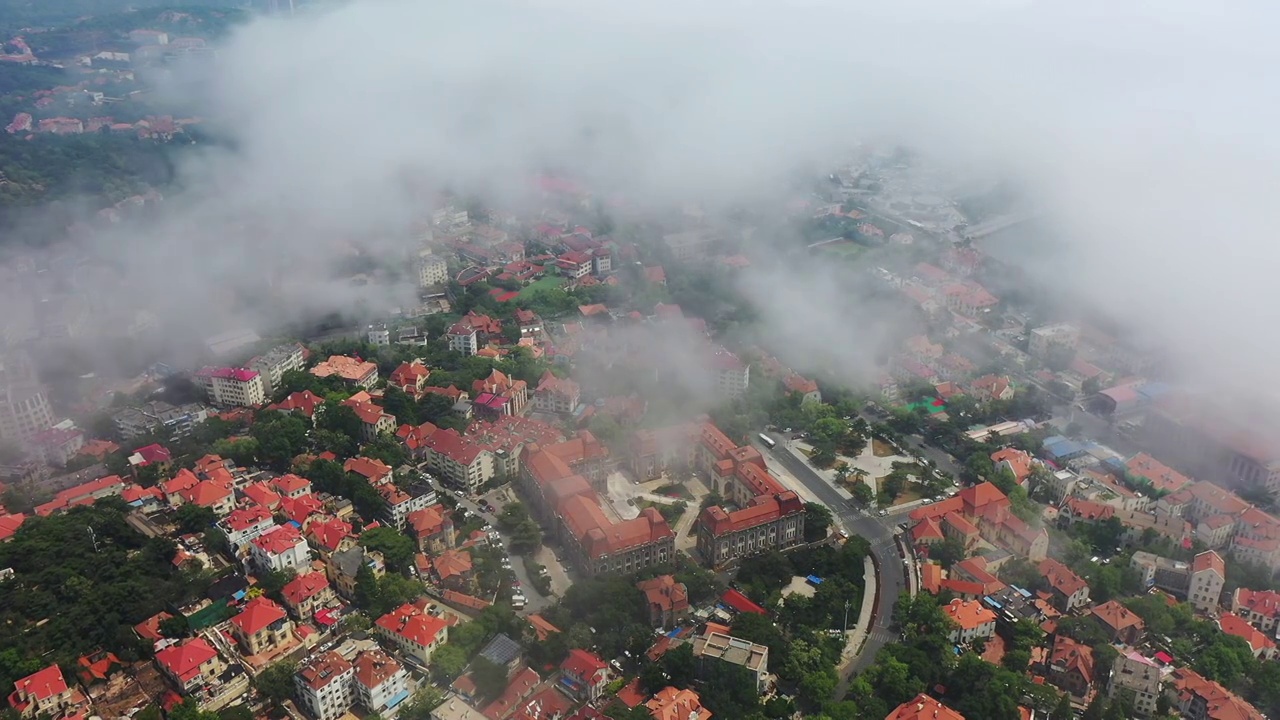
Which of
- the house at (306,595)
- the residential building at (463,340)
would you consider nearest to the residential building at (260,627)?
the house at (306,595)

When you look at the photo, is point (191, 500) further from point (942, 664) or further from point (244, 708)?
point (942, 664)

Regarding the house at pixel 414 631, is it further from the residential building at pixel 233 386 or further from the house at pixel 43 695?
the residential building at pixel 233 386

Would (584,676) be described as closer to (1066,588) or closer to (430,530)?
(430,530)

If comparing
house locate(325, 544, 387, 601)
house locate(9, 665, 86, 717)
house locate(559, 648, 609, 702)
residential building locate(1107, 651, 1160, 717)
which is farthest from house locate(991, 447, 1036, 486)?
house locate(9, 665, 86, 717)

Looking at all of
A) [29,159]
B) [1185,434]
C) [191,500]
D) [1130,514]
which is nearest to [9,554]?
[191,500]

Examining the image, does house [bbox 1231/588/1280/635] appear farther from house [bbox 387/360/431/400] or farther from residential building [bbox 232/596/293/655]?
house [bbox 387/360/431/400]
